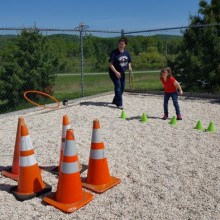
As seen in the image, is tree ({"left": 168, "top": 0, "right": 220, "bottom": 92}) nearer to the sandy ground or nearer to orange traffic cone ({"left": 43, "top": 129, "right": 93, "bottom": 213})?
the sandy ground

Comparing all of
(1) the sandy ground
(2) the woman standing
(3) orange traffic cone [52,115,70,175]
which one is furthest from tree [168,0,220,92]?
(3) orange traffic cone [52,115,70,175]

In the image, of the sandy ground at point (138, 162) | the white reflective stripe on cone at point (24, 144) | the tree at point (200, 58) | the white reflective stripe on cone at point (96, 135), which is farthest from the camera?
the tree at point (200, 58)

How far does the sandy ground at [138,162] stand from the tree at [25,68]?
20.0ft

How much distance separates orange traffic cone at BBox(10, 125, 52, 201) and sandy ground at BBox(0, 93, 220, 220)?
0.09m

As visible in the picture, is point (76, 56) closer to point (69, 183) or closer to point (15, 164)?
point (15, 164)

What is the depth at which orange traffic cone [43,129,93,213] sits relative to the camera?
329cm

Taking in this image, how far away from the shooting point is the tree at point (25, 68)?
14.0 m

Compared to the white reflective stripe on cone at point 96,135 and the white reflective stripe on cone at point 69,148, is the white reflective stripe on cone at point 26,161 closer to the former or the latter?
the white reflective stripe on cone at point 69,148

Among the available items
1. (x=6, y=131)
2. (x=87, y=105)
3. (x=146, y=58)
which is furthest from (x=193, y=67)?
(x=146, y=58)

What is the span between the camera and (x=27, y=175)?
3.51 metres

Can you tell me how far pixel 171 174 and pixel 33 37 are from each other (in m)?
12.2

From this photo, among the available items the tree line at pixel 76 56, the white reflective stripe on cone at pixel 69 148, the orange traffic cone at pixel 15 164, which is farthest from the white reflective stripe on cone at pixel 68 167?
the tree line at pixel 76 56

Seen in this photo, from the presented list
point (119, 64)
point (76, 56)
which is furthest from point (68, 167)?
point (76, 56)

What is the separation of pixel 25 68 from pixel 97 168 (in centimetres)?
1151
